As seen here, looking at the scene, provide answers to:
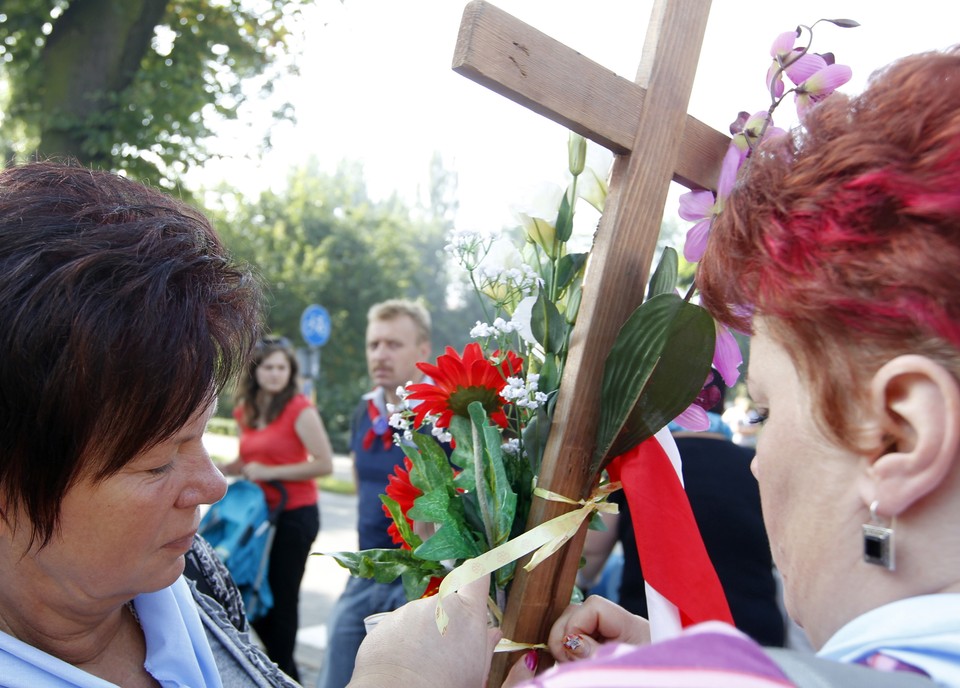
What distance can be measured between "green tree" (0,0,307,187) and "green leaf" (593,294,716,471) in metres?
5.97

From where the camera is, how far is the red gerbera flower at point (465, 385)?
1.28m

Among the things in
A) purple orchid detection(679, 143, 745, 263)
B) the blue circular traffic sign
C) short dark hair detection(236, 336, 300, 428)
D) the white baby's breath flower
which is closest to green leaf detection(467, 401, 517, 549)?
the white baby's breath flower

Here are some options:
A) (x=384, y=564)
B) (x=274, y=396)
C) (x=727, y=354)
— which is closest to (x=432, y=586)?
(x=384, y=564)

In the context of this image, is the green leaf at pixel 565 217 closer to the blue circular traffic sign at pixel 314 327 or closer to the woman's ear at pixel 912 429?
the woman's ear at pixel 912 429

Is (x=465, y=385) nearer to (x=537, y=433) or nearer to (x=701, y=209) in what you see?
(x=537, y=433)

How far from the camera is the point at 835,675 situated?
611 mm

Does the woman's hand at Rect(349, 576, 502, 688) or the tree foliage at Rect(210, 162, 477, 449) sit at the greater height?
the tree foliage at Rect(210, 162, 477, 449)

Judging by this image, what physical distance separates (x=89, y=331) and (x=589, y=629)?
0.77 metres

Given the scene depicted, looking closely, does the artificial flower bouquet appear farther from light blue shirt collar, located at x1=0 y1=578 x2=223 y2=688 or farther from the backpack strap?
the backpack strap

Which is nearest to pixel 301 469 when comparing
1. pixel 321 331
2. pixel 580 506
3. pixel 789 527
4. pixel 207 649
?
pixel 207 649

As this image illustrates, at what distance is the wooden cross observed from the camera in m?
1.13

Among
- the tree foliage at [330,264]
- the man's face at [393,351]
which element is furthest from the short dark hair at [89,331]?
the tree foliage at [330,264]

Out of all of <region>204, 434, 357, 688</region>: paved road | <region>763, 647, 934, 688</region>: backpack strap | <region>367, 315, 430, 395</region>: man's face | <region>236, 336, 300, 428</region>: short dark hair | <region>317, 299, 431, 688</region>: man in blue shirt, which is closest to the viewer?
<region>763, 647, 934, 688</region>: backpack strap

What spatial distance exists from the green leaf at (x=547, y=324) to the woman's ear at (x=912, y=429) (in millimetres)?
536
